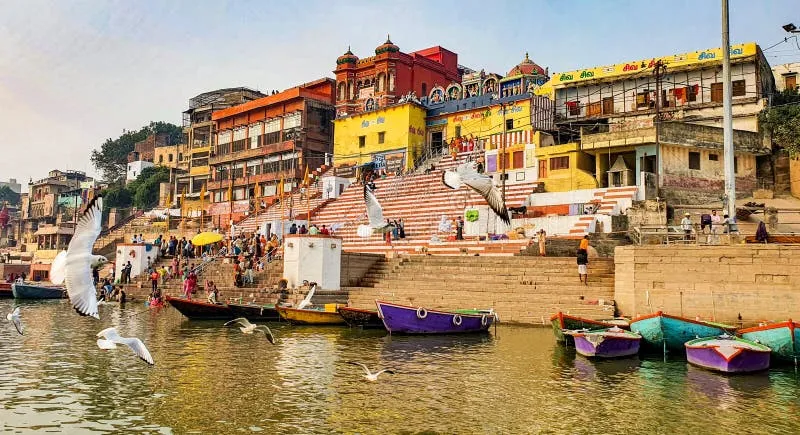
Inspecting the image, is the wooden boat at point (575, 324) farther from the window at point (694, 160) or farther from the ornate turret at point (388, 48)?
the ornate turret at point (388, 48)

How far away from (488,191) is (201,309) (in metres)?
11.9

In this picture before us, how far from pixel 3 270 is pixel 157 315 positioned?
114 ft

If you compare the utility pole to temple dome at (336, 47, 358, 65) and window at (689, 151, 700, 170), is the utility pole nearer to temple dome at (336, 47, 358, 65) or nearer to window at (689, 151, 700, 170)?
window at (689, 151, 700, 170)

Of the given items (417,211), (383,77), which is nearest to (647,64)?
(417,211)

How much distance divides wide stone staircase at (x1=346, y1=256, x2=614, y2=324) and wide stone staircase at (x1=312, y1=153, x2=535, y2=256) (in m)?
2.18

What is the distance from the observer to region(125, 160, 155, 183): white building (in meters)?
72.9

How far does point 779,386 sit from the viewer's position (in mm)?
11383

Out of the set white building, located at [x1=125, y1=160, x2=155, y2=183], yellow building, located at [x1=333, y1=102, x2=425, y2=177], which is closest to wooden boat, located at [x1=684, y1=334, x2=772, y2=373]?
yellow building, located at [x1=333, y1=102, x2=425, y2=177]

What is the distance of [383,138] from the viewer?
144ft

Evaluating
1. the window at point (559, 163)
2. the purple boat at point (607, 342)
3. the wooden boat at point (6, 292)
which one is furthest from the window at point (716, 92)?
the wooden boat at point (6, 292)

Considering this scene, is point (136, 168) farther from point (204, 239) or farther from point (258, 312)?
point (258, 312)

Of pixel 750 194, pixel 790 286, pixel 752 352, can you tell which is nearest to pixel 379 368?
pixel 752 352

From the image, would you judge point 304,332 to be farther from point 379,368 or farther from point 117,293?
point 117,293

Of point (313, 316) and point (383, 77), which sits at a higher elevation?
point (383, 77)
